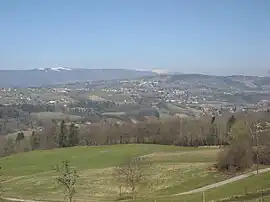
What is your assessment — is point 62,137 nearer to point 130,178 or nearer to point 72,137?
point 72,137

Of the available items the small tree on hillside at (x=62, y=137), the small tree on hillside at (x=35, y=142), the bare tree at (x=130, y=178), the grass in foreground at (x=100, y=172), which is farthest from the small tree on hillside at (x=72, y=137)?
the bare tree at (x=130, y=178)

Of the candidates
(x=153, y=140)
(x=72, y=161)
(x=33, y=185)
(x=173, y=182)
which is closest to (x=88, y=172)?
(x=33, y=185)

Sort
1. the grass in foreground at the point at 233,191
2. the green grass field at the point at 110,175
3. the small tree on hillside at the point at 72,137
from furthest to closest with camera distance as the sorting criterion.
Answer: the small tree on hillside at the point at 72,137 → the green grass field at the point at 110,175 → the grass in foreground at the point at 233,191

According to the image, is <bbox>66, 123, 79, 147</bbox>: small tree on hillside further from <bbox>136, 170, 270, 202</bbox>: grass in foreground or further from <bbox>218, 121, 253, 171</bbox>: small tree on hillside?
<bbox>136, 170, 270, 202</bbox>: grass in foreground

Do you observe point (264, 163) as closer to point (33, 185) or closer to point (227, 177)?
point (227, 177)

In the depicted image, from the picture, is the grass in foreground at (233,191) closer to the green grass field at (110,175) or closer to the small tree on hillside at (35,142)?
the green grass field at (110,175)

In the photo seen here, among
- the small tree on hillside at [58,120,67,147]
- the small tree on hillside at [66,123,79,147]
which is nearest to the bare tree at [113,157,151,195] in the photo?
the small tree on hillside at [66,123,79,147]

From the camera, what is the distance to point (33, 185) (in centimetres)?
7031

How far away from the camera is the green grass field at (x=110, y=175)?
4769 cm

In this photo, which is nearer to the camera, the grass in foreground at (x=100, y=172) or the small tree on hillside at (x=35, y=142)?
the grass in foreground at (x=100, y=172)

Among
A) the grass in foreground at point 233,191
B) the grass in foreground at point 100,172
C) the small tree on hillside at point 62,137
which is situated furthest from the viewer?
the small tree on hillside at point 62,137

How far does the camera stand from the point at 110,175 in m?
70.7

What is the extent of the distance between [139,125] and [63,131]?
23.4 metres

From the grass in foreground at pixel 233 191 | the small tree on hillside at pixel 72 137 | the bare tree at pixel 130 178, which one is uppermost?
the grass in foreground at pixel 233 191
